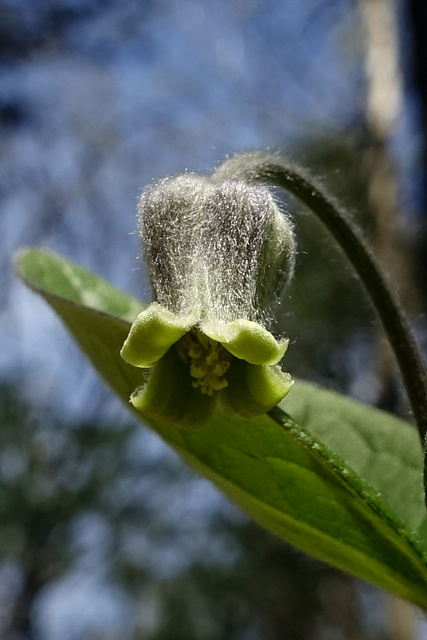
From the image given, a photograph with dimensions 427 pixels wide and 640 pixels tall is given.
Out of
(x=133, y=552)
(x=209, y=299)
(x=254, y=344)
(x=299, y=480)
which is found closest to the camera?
(x=254, y=344)

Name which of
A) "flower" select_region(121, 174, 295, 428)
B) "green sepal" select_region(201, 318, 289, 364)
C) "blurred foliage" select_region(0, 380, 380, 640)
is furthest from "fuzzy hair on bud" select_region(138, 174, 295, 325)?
"blurred foliage" select_region(0, 380, 380, 640)

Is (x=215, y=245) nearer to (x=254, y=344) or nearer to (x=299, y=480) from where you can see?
(x=254, y=344)

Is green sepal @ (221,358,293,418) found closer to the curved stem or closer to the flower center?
the flower center

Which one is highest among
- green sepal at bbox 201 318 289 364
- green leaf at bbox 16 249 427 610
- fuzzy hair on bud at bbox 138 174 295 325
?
fuzzy hair on bud at bbox 138 174 295 325

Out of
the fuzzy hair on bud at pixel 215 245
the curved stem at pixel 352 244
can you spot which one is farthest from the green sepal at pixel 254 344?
the curved stem at pixel 352 244

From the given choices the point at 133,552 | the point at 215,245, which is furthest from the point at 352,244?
the point at 133,552

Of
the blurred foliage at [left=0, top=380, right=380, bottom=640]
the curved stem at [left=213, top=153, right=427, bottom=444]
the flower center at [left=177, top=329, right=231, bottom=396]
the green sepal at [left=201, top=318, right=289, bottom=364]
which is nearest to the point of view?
the green sepal at [left=201, top=318, right=289, bottom=364]
